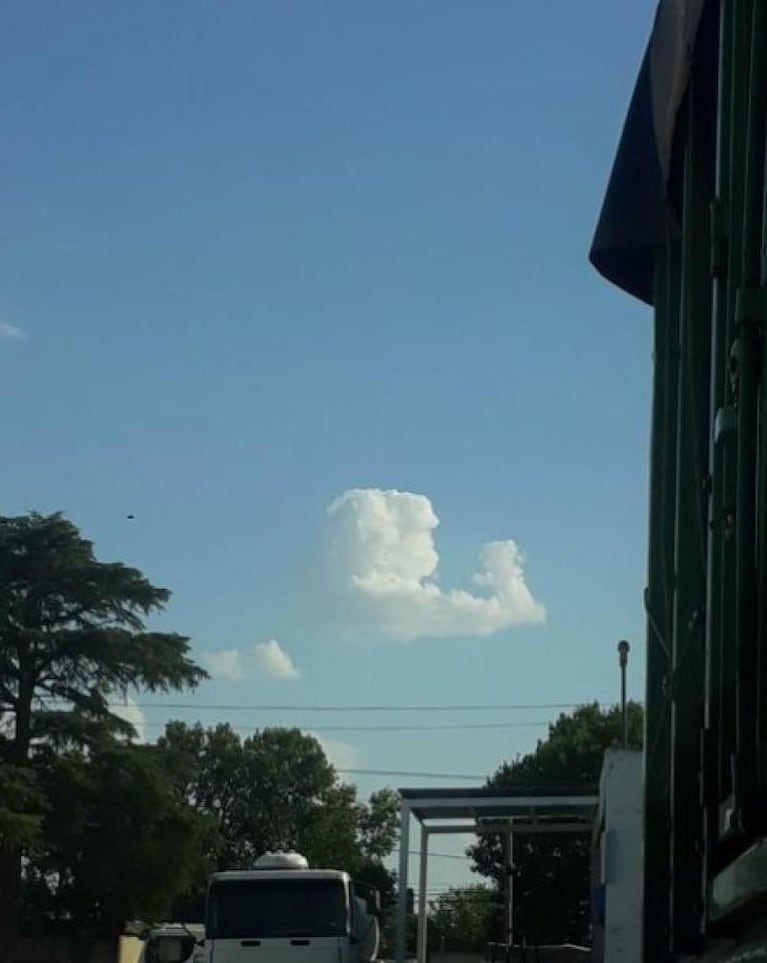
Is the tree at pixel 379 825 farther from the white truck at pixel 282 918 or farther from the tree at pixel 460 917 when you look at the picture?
the white truck at pixel 282 918

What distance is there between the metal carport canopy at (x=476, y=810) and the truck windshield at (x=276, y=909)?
2.71ft

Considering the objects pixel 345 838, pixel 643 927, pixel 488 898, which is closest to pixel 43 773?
pixel 488 898

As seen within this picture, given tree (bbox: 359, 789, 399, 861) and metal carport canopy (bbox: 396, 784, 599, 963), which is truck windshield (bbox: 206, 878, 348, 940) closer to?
metal carport canopy (bbox: 396, 784, 599, 963)

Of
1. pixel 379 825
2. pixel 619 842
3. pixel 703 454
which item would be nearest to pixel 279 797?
pixel 379 825

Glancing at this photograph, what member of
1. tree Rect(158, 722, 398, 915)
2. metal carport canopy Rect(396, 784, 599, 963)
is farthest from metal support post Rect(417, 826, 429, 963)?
tree Rect(158, 722, 398, 915)

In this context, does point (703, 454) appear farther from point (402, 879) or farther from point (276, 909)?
point (276, 909)

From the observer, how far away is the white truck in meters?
20.9

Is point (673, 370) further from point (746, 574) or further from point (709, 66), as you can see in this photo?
point (746, 574)

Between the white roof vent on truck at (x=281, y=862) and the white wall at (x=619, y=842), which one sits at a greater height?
the white roof vent on truck at (x=281, y=862)

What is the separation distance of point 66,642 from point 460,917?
1451cm

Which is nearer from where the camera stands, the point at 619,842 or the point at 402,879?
the point at 619,842

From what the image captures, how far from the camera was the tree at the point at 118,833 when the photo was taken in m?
50.2

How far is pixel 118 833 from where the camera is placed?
168 feet

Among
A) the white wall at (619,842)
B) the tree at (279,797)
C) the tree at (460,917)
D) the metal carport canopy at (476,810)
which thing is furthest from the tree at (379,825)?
the white wall at (619,842)
